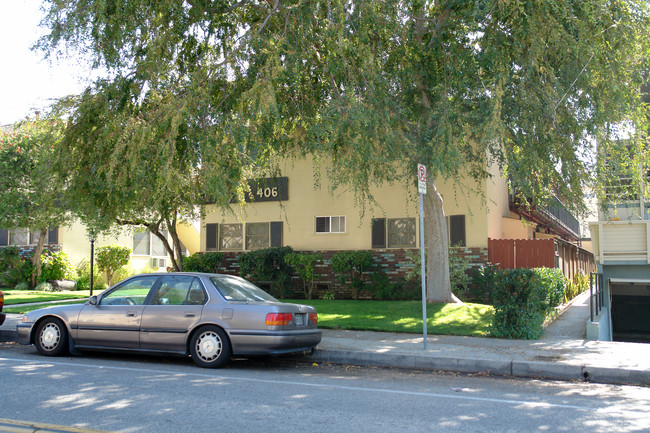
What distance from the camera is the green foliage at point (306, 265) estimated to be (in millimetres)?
19773

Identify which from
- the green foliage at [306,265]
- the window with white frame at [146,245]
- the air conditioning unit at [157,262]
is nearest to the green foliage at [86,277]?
the window with white frame at [146,245]

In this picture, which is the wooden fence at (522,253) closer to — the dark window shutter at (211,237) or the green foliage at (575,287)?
the green foliage at (575,287)

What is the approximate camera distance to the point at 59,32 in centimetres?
1120

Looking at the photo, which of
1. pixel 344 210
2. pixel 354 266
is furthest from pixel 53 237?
pixel 354 266

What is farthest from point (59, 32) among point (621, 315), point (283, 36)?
point (621, 315)

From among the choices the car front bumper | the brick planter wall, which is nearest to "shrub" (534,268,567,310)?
the brick planter wall

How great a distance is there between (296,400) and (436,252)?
9490 mm

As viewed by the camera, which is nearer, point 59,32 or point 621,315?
point 59,32

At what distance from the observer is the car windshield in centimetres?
897

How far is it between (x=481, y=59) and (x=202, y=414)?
8569mm

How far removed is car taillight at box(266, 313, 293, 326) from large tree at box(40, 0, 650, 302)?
9.43 feet

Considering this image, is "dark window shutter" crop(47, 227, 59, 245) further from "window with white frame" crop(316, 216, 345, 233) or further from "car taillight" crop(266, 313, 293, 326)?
"car taillight" crop(266, 313, 293, 326)

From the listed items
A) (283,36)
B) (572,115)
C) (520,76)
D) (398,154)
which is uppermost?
(283,36)

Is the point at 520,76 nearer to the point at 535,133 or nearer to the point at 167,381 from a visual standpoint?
the point at 535,133
